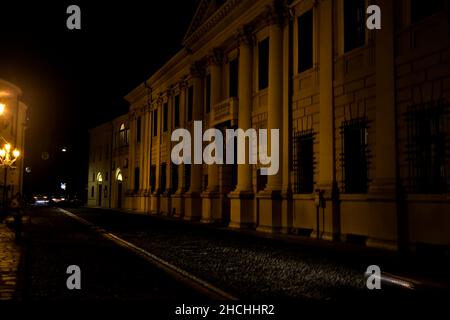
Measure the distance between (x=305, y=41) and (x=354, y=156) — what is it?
5.41 meters

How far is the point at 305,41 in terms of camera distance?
63.6 ft

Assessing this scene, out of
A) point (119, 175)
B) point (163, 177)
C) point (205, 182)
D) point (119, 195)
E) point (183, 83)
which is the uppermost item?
point (183, 83)

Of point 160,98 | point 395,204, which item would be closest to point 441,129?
point 395,204

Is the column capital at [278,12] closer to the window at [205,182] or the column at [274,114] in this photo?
the column at [274,114]

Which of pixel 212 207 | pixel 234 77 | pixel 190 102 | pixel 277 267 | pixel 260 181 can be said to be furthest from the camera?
pixel 190 102

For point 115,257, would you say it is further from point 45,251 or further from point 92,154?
point 92,154

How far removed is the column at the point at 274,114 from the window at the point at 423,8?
24.1 feet

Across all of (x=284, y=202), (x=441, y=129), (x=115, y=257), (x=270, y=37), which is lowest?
(x=115, y=257)

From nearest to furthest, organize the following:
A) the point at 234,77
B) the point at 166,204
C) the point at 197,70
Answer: the point at 234,77, the point at 197,70, the point at 166,204

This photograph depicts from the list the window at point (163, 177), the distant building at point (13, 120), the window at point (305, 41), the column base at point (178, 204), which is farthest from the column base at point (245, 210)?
the distant building at point (13, 120)

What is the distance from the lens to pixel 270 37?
829 inches

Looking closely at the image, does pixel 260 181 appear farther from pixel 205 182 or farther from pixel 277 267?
pixel 277 267

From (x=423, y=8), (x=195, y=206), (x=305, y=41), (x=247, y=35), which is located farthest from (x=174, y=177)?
(x=423, y=8)

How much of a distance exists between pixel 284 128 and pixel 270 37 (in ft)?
12.6
